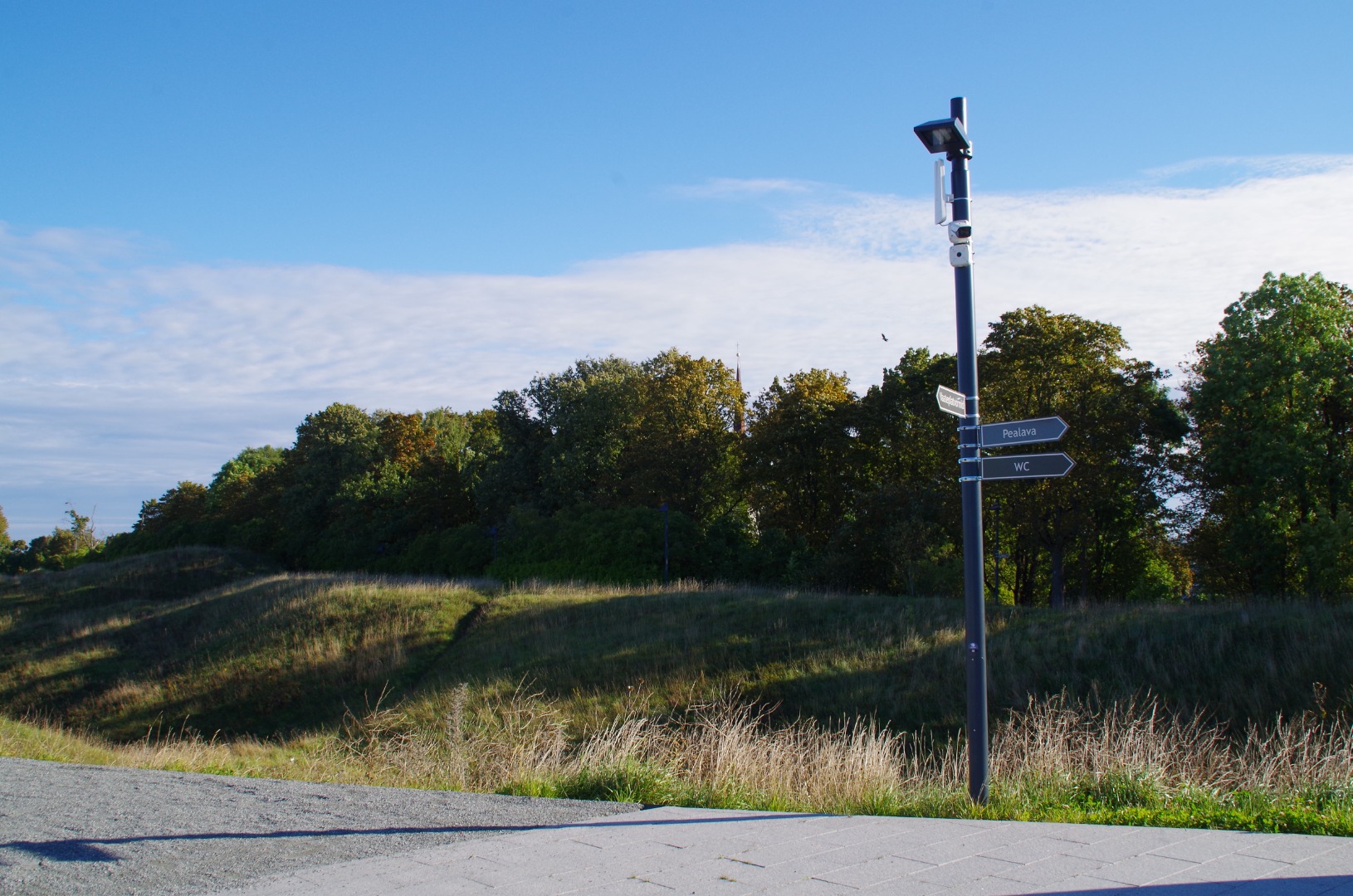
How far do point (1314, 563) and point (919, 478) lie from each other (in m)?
15.6

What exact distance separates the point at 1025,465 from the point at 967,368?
0.91 metres

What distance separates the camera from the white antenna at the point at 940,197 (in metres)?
7.71

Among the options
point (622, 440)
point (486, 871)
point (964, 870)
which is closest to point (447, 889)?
point (486, 871)

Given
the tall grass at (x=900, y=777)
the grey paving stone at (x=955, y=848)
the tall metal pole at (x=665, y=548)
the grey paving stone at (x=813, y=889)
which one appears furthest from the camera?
the tall metal pole at (x=665, y=548)

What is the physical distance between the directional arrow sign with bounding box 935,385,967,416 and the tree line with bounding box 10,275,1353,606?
26125 millimetres

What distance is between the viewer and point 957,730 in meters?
17.7

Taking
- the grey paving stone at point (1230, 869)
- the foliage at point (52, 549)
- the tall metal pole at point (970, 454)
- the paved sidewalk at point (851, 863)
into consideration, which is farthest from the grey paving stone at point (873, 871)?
the foliage at point (52, 549)

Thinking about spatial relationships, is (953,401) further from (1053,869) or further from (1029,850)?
(1053,869)

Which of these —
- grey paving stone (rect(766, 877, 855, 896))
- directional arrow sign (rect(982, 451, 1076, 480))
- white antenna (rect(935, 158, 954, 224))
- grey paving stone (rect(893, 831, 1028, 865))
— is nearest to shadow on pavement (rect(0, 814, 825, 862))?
grey paving stone (rect(893, 831, 1028, 865))

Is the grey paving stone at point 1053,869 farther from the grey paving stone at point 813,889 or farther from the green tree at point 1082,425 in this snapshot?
the green tree at point 1082,425

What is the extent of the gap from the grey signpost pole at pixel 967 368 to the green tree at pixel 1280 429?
2646cm

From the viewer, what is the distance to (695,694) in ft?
69.8

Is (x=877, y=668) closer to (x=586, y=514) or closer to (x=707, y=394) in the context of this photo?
(x=586, y=514)

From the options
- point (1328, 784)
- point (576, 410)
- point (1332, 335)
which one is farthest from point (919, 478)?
point (1328, 784)
